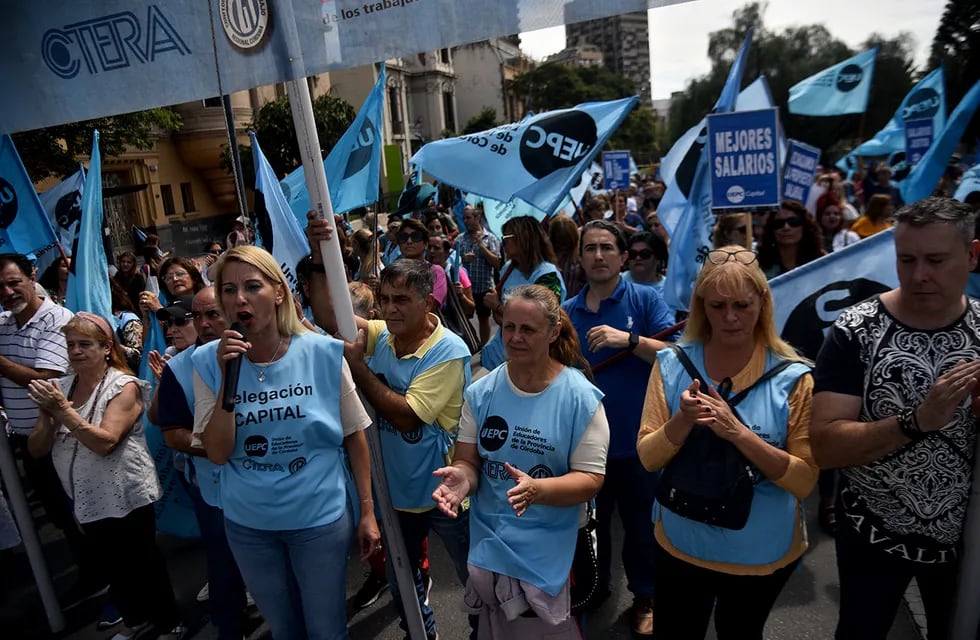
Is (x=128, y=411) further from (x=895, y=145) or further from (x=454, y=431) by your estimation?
(x=895, y=145)

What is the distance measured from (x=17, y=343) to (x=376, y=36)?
3.00 m

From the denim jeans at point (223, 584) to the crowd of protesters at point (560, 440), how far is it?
0.01m

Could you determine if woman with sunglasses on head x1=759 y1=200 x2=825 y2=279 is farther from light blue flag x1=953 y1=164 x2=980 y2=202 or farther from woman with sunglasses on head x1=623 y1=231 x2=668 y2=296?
woman with sunglasses on head x1=623 y1=231 x2=668 y2=296

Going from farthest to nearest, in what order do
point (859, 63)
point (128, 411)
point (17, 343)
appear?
point (859, 63), point (17, 343), point (128, 411)

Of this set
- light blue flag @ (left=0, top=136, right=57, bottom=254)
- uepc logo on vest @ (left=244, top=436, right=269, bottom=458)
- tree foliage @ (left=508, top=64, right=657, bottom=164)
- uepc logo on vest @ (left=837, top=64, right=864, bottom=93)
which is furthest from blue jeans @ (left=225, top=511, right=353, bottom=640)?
tree foliage @ (left=508, top=64, right=657, bottom=164)

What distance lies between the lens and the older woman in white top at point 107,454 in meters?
3.10

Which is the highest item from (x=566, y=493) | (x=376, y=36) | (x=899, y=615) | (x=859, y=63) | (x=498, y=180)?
(x=859, y=63)

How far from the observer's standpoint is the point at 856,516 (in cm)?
216

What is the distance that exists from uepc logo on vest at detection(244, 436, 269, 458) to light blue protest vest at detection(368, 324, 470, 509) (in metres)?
0.55

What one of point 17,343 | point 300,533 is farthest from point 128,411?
point 300,533

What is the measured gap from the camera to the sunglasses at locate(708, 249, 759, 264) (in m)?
2.26

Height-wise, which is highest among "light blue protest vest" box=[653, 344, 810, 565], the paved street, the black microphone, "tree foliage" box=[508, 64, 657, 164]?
"tree foliage" box=[508, 64, 657, 164]

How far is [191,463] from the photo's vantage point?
3412 mm

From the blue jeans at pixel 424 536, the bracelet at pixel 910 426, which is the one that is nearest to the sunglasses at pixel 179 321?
the blue jeans at pixel 424 536
